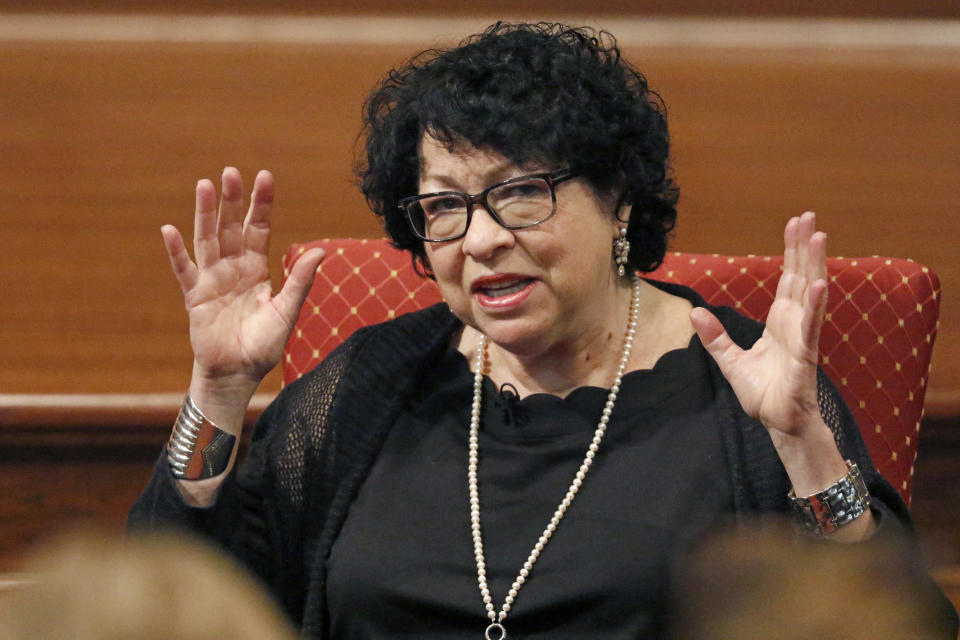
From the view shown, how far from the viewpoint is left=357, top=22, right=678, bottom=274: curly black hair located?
3.17 ft

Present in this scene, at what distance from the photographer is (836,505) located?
0.84m

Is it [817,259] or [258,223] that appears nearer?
[817,259]

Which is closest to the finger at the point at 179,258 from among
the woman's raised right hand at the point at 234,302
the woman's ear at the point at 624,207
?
the woman's raised right hand at the point at 234,302

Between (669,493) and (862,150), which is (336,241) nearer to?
(669,493)

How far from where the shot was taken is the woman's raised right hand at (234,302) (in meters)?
0.96

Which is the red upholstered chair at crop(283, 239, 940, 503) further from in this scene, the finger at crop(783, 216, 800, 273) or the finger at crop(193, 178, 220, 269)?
the finger at crop(783, 216, 800, 273)

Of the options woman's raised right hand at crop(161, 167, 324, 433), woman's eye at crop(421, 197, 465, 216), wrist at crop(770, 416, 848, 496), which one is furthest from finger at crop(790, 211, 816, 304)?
woman's raised right hand at crop(161, 167, 324, 433)

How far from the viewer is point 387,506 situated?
40.2 inches

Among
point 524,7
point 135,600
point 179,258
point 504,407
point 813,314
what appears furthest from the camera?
point 524,7

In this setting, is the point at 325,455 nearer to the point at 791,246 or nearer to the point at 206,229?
the point at 206,229

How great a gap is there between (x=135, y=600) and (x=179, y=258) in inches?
30.1

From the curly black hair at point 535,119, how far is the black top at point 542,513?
0.19 metres

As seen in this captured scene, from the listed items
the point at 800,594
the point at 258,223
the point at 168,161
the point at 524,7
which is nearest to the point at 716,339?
the point at 258,223

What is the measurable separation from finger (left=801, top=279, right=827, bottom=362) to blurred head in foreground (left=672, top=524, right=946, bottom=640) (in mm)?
556
